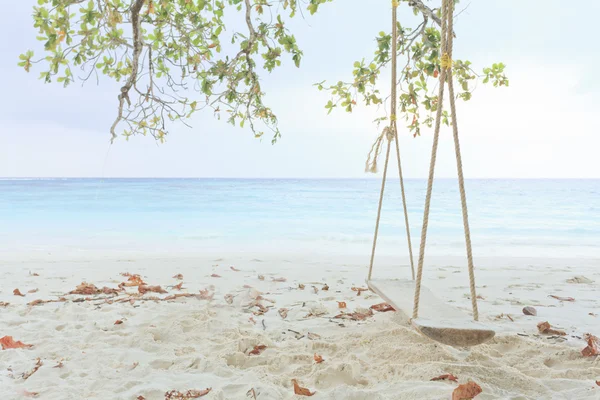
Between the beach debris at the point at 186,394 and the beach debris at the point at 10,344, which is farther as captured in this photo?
the beach debris at the point at 10,344

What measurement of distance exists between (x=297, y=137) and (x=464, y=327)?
15156 millimetres

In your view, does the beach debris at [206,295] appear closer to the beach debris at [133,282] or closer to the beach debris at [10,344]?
the beach debris at [133,282]

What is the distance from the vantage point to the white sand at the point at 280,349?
4.87 feet

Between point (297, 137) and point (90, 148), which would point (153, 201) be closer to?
point (90, 148)

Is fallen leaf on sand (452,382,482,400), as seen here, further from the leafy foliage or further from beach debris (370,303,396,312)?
the leafy foliage

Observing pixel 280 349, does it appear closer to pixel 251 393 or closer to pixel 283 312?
pixel 251 393

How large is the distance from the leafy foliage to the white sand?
1.28m

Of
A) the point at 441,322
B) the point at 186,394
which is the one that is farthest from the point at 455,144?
the point at 186,394

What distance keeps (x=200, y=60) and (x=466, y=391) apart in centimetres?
253

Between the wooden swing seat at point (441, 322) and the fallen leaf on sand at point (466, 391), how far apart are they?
16 centimetres

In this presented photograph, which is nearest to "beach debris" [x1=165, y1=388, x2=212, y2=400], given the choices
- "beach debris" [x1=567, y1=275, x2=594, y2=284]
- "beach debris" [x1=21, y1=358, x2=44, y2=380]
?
"beach debris" [x1=21, y1=358, x2=44, y2=380]

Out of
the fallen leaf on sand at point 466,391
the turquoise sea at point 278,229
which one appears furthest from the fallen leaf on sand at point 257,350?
the turquoise sea at point 278,229

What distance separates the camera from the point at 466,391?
1349mm

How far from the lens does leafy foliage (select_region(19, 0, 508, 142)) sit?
2.33 m
